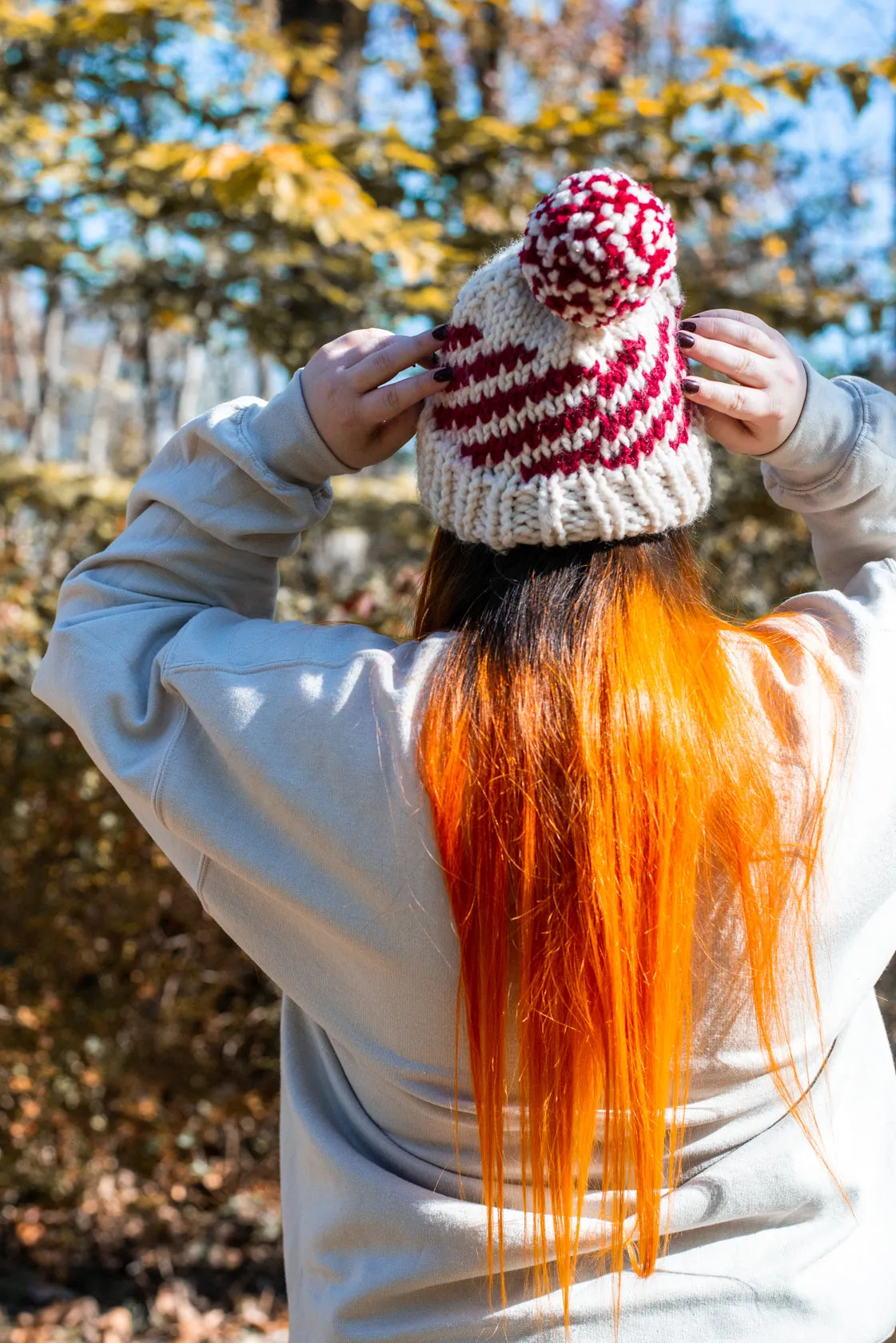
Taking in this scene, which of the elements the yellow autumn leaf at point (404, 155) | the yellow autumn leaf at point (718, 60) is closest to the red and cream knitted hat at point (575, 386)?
the yellow autumn leaf at point (404, 155)

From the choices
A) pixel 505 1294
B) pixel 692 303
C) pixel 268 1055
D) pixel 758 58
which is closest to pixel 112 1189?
pixel 268 1055

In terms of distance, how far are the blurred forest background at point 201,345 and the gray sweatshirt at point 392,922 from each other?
54.8 inches

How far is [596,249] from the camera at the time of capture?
936 mm

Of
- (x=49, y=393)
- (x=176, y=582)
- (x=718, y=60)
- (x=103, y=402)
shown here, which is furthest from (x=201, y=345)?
(x=103, y=402)

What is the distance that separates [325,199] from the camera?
9.17ft

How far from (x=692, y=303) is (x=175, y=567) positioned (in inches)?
126

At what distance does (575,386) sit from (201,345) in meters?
3.71

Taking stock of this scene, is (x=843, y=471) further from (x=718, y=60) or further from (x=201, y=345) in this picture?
(x=201, y=345)

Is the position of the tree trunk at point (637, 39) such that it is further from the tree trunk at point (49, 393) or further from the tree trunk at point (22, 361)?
the tree trunk at point (22, 361)

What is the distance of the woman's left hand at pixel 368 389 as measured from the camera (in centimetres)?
110

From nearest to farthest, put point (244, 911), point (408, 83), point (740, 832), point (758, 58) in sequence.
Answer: point (740, 832) → point (244, 911) → point (408, 83) → point (758, 58)

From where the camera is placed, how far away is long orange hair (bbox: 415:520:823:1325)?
3.18 ft

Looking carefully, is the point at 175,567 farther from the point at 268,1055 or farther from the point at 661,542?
the point at 268,1055

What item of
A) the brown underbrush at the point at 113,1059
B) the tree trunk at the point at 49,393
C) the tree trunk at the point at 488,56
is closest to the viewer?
the brown underbrush at the point at 113,1059
